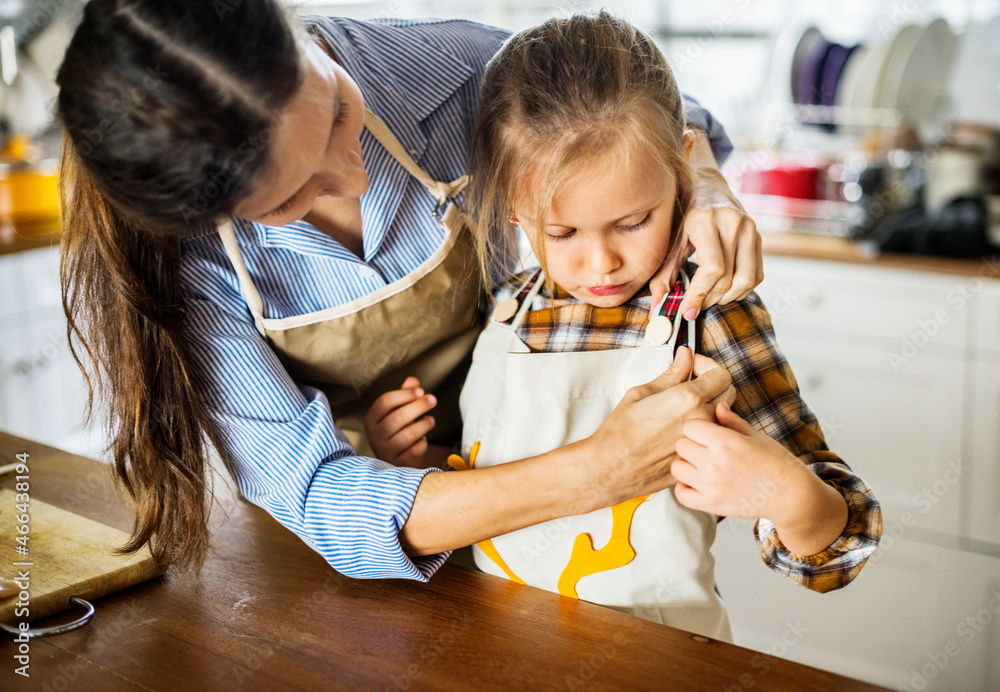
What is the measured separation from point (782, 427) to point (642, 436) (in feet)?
0.56

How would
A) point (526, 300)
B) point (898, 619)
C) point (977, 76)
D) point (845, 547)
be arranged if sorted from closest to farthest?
point (845, 547) → point (526, 300) → point (898, 619) → point (977, 76)

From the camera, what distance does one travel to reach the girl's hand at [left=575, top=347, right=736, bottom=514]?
0.79m

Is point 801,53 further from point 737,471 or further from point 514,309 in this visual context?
point 737,471

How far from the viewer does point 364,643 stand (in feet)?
2.38

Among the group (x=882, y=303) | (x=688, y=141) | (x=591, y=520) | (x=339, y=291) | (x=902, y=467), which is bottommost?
(x=902, y=467)

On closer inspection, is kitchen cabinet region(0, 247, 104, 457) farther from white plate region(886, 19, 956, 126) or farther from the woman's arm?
white plate region(886, 19, 956, 126)

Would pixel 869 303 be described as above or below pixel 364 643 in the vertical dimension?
below

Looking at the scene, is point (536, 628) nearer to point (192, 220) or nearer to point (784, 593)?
point (192, 220)

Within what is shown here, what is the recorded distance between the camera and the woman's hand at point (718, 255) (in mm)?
865

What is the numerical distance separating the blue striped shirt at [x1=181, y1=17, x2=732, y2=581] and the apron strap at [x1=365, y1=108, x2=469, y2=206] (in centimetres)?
1

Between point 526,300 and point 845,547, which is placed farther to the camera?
point 526,300

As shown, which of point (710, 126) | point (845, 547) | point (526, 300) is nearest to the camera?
point (845, 547)

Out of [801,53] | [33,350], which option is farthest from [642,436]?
[33,350]

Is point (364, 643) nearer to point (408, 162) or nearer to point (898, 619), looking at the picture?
point (408, 162)
